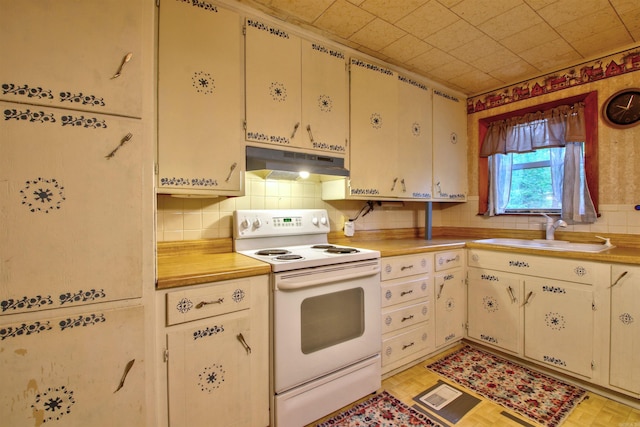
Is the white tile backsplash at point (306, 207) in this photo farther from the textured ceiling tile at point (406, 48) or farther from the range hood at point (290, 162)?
the textured ceiling tile at point (406, 48)

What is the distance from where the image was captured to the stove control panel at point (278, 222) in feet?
6.27

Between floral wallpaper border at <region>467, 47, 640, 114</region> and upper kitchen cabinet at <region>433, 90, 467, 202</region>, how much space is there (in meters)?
0.23

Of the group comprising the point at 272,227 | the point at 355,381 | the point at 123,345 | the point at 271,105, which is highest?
the point at 271,105

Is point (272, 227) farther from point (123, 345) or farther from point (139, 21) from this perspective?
point (139, 21)

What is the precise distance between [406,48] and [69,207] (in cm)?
228

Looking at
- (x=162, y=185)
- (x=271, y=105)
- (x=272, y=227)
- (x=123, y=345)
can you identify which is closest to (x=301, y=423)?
(x=123, y=345)

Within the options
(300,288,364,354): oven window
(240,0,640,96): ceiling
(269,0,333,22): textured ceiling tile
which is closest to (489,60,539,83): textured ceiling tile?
(240,0,640,96): ceiling

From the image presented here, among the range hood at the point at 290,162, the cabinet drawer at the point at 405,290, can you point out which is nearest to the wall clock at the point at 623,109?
the cabinet drawer at the point at 405,290

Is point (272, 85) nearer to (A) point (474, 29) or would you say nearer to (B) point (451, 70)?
(A) point (474, 29)

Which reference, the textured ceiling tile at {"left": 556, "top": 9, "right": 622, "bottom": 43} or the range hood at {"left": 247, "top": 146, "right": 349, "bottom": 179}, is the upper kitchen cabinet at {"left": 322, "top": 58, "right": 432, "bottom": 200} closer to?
the range hood at {"left": 247, "top": 146, "right": 349, "bottom": 179}

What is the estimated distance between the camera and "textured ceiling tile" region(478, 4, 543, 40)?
1780mm

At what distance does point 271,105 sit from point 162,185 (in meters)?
0.80

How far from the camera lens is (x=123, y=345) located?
3.62 ft

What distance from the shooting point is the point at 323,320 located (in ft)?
5.37
